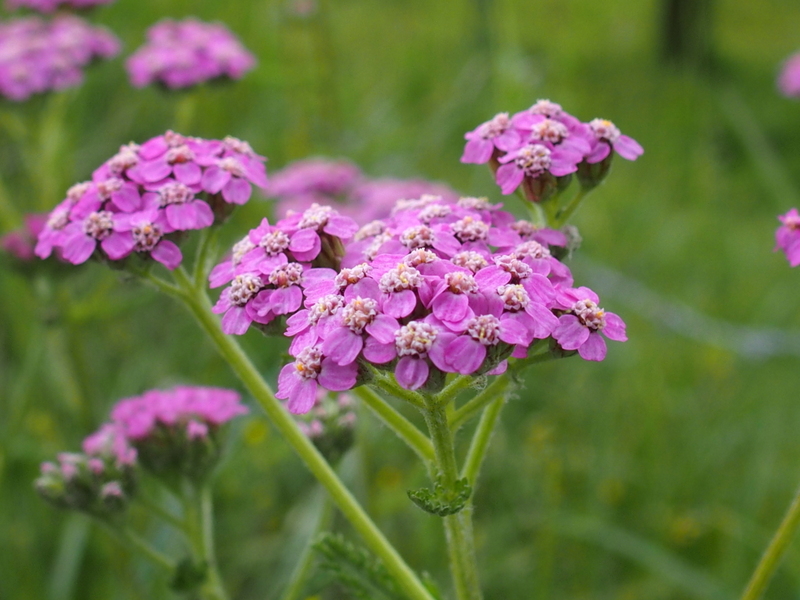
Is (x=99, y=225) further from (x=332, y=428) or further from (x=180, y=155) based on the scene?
(x=332, y=428)

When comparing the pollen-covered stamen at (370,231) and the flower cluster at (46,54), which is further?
the flower cluster at (46,54)

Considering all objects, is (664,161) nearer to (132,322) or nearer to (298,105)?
(298,105)

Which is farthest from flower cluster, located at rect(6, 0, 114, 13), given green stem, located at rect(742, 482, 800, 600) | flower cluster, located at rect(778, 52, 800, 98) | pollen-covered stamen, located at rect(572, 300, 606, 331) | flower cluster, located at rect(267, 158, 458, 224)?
flower cluster, located at rect(778, 52, 800, 98)

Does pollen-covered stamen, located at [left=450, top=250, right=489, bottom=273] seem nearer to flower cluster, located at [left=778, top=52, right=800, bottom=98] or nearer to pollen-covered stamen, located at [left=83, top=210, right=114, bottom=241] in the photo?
pollen-covered stamen, located at [left=83, top=210, right=114, bottom=241]

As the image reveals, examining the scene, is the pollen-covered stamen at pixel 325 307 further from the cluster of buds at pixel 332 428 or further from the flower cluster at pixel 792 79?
the flower cluster at pixel 792 79

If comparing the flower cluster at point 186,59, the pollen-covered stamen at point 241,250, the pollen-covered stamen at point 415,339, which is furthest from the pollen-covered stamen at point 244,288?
the flower cluster at point 186,59
